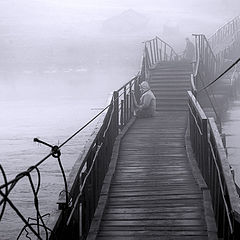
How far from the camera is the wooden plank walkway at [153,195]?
5516 millimetres

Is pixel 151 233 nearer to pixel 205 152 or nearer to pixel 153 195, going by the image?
pixel 153 195

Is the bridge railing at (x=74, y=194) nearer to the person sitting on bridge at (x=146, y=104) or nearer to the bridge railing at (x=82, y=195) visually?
the bridge railing at (x=82, y=195)

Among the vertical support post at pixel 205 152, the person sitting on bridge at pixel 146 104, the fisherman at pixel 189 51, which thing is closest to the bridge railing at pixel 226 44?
the fisherman at pixel 189 51

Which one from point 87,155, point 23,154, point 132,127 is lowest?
point 23,154

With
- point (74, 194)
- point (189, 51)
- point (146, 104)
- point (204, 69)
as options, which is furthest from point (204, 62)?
point (74, 194)

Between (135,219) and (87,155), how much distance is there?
3.22 feet

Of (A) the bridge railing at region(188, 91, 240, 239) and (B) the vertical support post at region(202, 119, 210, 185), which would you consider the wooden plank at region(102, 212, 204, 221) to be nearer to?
(A) the bridge railing at region(188, 91, 240, 239)

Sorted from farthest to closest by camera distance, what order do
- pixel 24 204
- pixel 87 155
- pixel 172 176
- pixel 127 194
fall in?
pixel 24 204, pixel 172 176, pixel 127 194, pixel 87 155

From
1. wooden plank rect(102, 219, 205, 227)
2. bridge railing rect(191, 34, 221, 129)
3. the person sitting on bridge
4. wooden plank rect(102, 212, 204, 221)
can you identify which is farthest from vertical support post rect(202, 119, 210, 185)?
bridge railing rect(191, 34, 221, 129)

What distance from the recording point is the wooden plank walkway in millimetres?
5516

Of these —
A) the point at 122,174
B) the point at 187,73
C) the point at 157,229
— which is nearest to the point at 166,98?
the point at 187,73

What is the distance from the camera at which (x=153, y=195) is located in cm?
671

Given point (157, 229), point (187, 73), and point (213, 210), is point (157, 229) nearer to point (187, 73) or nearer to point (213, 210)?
point (213, 210)

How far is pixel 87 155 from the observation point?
5.43 meters
